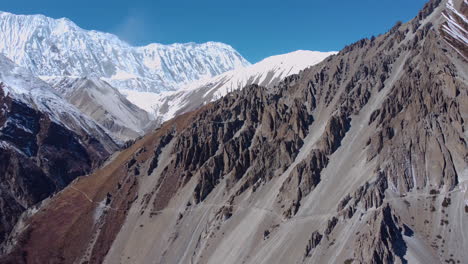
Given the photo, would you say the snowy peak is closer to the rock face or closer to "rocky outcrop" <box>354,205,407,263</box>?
the rock face

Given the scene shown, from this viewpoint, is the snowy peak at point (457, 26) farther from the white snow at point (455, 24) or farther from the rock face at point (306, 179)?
the rock face at point (306, 179)

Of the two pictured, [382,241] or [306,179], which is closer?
[382,241]

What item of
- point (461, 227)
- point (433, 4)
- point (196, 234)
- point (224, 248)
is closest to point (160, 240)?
point (196, 234)

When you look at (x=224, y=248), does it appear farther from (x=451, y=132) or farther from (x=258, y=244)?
(x=451, y=132)

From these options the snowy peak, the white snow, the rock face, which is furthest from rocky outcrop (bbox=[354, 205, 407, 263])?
the white snow

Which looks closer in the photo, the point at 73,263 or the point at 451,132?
the point at 451,132

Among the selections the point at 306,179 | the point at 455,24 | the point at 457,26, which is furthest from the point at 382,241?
the point at 455,24

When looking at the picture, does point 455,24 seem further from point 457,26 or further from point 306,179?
point 306,179

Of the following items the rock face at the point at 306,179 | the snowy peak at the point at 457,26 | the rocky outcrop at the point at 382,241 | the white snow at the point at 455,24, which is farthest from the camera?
the white snow at the point at 455,24

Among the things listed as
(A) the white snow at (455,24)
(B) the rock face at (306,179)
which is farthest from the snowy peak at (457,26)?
(B) the rock face at (306,179)
